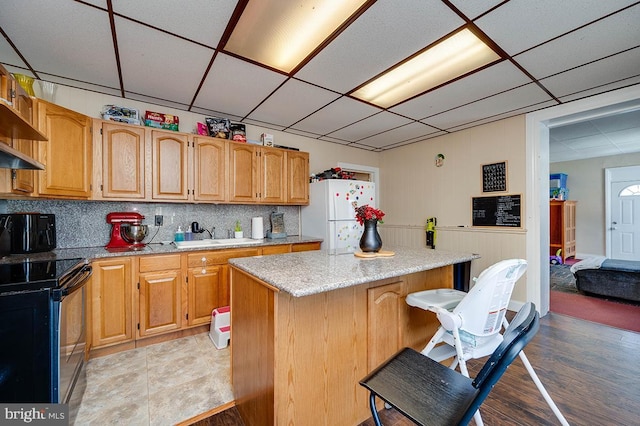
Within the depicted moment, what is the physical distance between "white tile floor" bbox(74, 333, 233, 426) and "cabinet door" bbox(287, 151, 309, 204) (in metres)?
1.99

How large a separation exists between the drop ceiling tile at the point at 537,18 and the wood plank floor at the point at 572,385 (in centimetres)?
239

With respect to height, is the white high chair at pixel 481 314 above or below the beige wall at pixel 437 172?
below

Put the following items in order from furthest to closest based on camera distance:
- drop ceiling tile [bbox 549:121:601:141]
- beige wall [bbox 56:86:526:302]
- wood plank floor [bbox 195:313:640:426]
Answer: drop ceiling tile [bbox 549:121:601:141], beige wall [bbox 56:86:526:302], wood plank floor [bbox 195:313:640:426]

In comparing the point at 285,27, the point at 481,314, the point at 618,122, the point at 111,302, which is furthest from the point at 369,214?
the point at 618,122

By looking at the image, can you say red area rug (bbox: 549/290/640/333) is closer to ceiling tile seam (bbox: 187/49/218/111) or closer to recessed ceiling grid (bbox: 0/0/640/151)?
recessed ceiling grid (bbox: 0/0/640/151)

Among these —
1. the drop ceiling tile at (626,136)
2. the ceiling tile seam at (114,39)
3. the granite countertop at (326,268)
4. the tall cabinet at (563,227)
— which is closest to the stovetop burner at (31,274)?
the granite countertop at (326,268)

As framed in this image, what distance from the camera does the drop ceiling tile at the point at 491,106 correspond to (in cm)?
263

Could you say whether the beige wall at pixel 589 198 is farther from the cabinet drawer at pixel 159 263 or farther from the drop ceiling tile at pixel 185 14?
the cabinet drawer at pixel 159 263

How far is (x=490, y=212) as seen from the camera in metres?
3.49

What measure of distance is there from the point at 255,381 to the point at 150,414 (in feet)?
2.60

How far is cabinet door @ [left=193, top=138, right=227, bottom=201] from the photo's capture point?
293 centimetres

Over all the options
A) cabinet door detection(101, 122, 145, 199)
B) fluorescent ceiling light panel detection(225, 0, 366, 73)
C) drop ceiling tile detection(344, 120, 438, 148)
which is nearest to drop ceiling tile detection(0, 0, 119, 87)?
cabinet door detection(101, 122, 145, 199)

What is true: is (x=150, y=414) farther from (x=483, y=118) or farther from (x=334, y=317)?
(x=483, y=118)

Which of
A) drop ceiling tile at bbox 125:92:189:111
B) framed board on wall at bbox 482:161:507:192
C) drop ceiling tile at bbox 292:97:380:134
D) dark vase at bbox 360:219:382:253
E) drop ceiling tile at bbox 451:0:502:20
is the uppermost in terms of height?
drop ceiling tile at bbox 125:92:189:111
